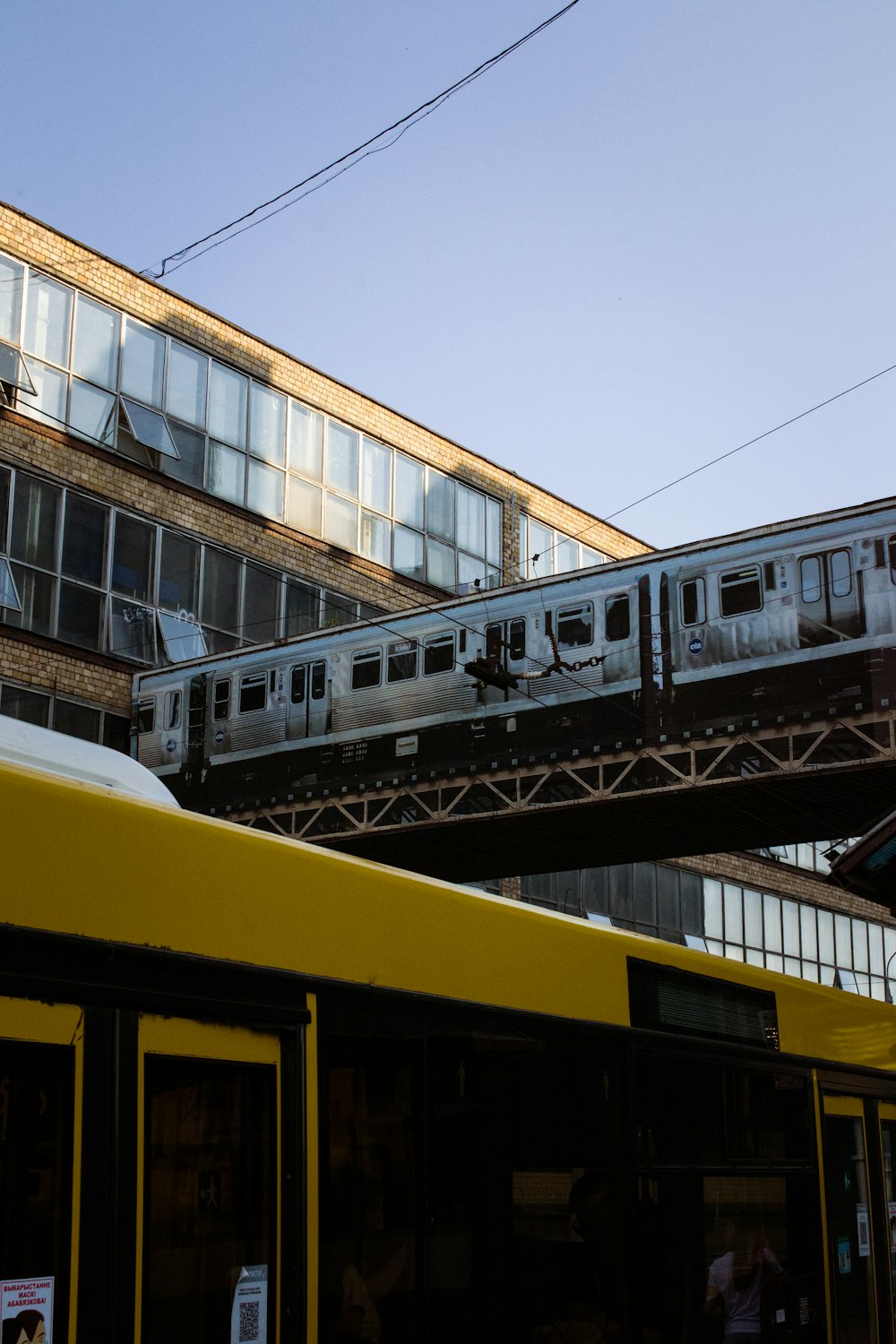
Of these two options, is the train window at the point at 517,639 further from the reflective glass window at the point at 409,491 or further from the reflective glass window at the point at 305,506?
the reflective glass window at the point at 409,491

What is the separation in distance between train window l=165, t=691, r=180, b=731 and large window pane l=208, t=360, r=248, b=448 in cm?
523

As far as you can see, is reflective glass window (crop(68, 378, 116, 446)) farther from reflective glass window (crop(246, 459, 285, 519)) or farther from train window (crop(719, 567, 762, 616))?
train window (crop(719, 567, 762, 616))

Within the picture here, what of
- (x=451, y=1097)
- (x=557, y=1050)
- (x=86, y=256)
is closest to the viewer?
(x=451, y=1097)

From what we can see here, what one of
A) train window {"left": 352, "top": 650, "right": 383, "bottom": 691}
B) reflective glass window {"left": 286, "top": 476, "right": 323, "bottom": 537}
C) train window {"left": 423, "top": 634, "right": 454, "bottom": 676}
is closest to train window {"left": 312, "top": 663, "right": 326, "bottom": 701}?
train window {"left": 352, "top": 650, "right": 383, "bottom": 691}

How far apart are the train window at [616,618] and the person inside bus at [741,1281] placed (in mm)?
16559

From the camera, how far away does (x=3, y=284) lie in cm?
2459

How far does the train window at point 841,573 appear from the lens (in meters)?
21.0

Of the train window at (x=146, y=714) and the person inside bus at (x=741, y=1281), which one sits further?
the train window at (x=146, y=714)

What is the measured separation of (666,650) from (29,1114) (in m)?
19.5

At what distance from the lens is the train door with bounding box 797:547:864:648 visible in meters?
20.8

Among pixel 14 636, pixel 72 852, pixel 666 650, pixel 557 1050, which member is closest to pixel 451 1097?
pixel 557 1050

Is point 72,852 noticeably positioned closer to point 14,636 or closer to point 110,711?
point 14,636

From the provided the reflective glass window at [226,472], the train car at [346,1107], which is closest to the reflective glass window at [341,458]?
the reflective glass window at [226,472]

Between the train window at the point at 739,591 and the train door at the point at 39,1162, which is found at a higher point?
the train window at the point at 739,591
